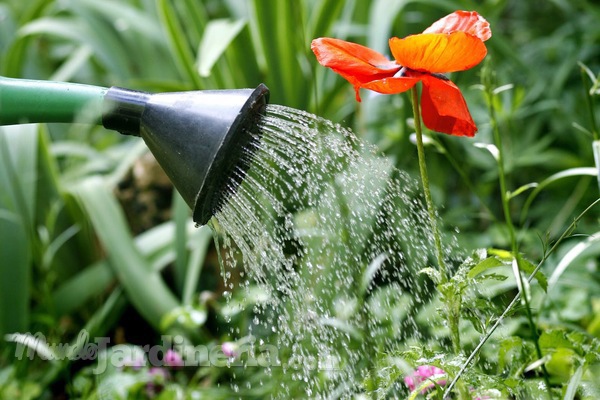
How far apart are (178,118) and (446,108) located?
30 cm

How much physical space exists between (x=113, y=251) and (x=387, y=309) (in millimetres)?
830

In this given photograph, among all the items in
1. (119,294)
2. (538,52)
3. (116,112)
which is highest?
(116,112)

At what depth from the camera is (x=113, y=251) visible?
2.04 meters

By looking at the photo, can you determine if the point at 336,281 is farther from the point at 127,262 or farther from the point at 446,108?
the point at 446,108

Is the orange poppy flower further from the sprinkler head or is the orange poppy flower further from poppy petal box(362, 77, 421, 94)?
the sprinkler head

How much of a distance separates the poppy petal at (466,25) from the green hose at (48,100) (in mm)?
382

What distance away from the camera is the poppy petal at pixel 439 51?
77cm

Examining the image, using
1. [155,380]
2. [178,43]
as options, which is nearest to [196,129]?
[155,380]

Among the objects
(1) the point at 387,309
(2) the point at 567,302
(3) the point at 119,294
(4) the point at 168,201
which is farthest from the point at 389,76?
(4) the point at 168,201

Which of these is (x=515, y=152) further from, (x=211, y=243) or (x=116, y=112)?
(x=116, y=112)

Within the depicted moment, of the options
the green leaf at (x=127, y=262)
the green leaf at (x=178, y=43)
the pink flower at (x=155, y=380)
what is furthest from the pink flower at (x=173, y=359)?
the green leaf at (x=178, y=43)

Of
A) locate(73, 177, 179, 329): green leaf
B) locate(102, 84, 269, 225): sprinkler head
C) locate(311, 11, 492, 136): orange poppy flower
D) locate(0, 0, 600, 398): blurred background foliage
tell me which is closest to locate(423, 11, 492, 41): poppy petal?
locate(311, 11, 492, 136): orange poppy flower

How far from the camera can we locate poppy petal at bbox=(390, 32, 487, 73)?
0.77 meters

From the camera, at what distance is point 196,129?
0.79 meters
